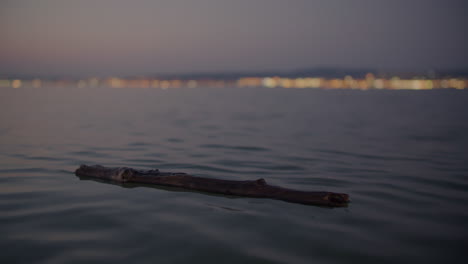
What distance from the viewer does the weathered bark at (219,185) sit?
23.7 feet

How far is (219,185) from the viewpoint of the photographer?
8070mm

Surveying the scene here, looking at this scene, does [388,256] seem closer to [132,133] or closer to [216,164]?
[216,164]

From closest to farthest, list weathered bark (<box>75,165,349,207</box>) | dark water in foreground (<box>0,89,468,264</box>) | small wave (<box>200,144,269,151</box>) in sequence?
dark water in foreground (<box>0,89,468,264</box>), weathered bark (<box>75,165,349,207</box>), small wave (<box>200,144,269,151</box>)

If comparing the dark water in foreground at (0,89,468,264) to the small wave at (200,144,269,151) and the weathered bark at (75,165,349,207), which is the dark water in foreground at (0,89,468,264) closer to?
the weathered bark at (75,165,349,207)

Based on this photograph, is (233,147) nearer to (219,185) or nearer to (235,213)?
(219,185)

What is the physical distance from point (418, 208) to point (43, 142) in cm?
1597

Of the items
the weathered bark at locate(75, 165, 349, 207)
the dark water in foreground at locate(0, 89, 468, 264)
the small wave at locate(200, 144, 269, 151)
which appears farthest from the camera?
the small wave at locate(200, 144, 269, 151)

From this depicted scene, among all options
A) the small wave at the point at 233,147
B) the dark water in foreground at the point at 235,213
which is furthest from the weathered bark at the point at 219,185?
the small wave at the point at 233,147

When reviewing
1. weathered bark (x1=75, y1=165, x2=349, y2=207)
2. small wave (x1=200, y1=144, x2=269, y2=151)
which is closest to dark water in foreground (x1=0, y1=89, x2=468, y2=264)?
weathered bark (x1=75, y1=165, x2=349, y2=207)

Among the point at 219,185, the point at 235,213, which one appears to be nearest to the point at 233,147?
the point at 219,185

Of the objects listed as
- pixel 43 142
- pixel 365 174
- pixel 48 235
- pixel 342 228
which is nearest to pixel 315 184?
pixel 365 174

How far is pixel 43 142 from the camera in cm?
1706

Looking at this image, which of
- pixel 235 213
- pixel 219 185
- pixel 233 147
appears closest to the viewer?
pixel 235 213

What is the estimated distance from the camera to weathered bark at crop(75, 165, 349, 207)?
724 cm
